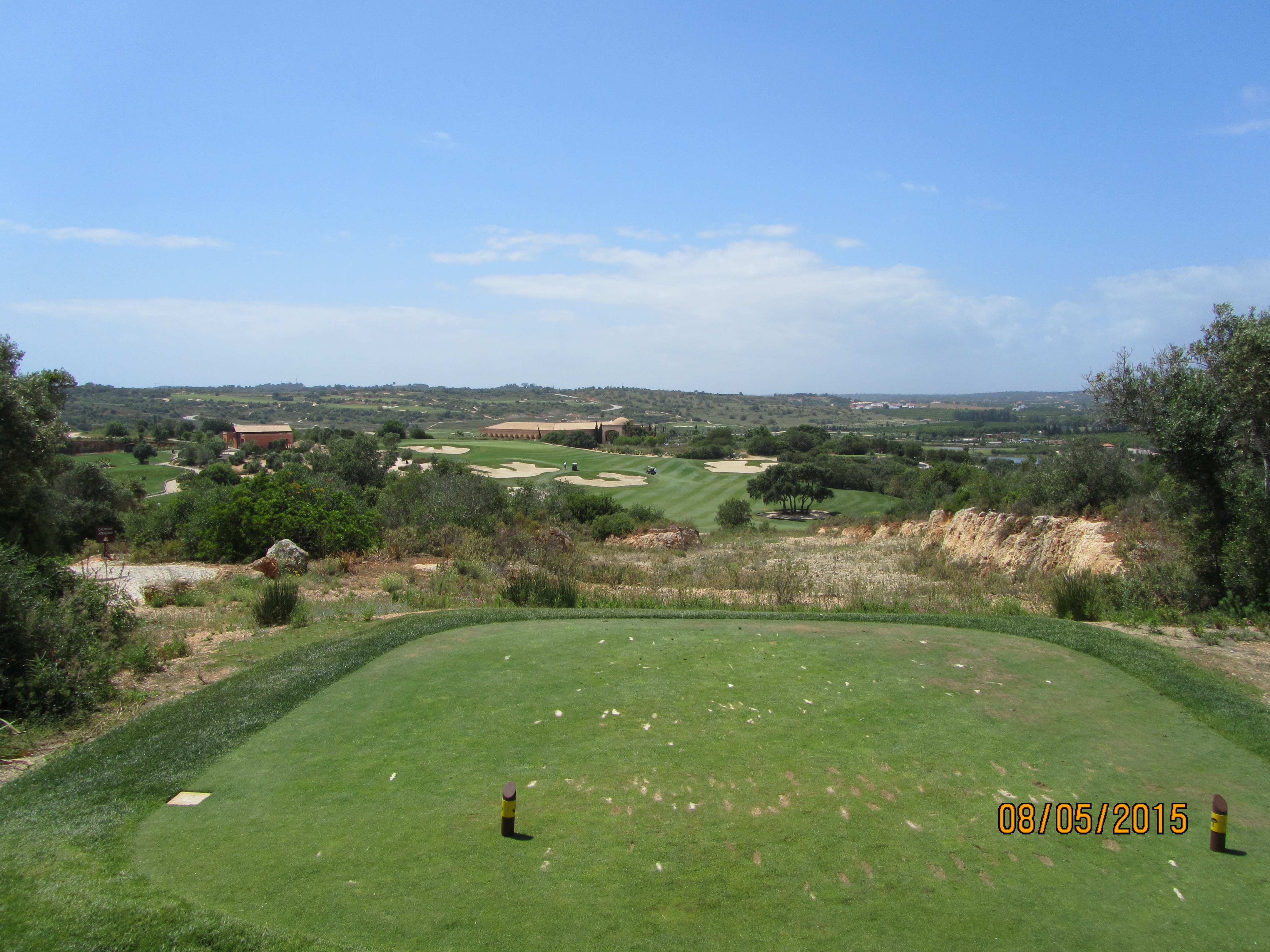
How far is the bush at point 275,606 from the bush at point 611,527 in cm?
1833

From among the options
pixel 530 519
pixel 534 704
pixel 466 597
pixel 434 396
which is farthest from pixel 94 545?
pixel 434 396

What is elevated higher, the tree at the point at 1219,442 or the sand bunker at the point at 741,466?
the tree at the point at 1219,442

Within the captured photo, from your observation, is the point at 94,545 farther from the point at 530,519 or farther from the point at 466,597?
the point at 466,597

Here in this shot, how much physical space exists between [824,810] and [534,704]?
111 inches

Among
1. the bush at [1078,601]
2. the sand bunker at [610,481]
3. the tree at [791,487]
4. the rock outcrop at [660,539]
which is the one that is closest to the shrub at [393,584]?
the bush at [1078,601]

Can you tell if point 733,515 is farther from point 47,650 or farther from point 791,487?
point 47,650

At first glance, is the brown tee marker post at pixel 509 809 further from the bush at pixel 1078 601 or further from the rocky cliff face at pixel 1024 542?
the rocky cliff face at pixel 1024 542

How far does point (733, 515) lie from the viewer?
37656 mm

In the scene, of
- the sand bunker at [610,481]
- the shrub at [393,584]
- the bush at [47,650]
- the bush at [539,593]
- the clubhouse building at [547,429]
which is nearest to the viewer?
the bush at [47,650]

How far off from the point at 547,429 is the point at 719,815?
9628 cm

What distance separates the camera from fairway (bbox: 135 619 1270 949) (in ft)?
12.5

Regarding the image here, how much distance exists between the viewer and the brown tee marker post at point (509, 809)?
4273 millimetres

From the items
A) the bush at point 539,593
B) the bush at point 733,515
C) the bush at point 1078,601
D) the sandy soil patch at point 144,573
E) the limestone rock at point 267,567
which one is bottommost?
the bush at point 733,515
